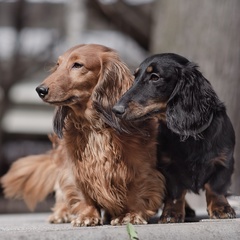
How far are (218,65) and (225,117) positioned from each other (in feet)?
9.11

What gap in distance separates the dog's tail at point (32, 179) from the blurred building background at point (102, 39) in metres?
0.70

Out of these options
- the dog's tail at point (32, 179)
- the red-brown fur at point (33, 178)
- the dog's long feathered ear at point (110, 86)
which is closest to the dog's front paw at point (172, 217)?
the dog's long feathered ear at point (110, 86)

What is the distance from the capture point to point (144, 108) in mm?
3883

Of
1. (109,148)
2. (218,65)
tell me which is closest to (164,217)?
(109,148)

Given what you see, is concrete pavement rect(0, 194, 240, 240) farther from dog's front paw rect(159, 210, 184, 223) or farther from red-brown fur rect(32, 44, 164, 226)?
red-brown fur rect(32, 44, 164, 226)

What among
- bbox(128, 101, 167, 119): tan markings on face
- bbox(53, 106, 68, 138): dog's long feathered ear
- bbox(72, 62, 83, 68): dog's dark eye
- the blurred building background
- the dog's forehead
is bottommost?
the blurred building background

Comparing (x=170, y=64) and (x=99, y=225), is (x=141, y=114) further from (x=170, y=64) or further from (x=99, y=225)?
(x=99, y=225)

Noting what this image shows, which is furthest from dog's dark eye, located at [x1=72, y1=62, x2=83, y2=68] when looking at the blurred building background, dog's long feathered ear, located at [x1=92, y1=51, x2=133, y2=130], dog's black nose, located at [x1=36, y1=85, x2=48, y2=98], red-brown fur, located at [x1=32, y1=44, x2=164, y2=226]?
the blurred building background

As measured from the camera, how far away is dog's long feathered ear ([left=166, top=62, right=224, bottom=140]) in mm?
3949

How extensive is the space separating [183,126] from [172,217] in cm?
51

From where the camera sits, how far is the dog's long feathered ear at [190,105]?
3.95 meters

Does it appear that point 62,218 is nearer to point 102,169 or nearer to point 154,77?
point 102,169

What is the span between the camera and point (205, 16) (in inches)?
274

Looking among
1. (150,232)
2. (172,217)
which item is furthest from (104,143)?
(150,232)
